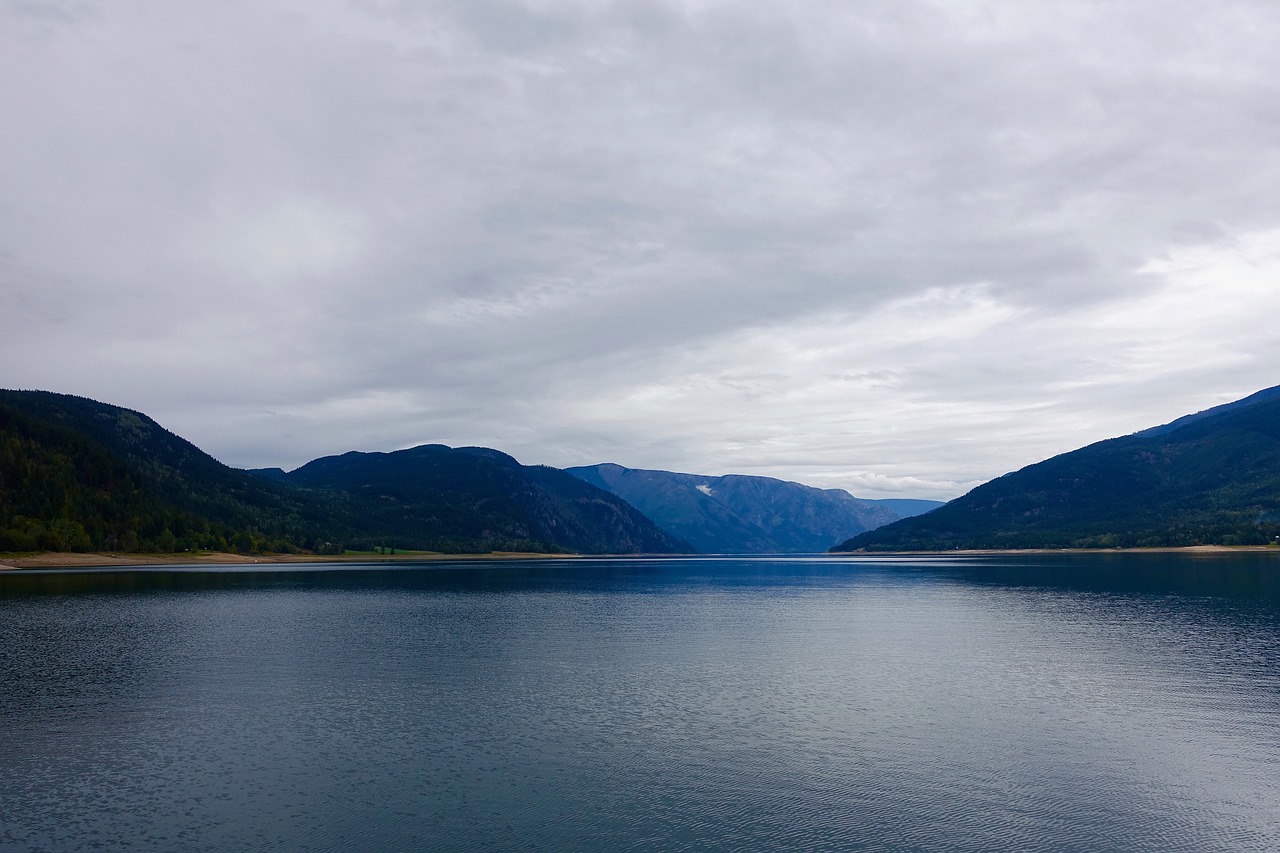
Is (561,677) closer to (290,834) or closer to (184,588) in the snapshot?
(290,834)

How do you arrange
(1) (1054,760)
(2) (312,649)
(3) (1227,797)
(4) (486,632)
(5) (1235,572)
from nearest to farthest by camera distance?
(3) (1227,797)
(1) (1054,760)
(2) (312,649)
(4) (486,632)
(5) (1235,572)

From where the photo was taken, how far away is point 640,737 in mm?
42531

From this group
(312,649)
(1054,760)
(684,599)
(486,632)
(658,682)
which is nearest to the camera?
(1054,760)

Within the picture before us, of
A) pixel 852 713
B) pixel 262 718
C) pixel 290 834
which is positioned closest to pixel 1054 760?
pixel 852 713

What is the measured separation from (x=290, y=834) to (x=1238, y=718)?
4850 cm

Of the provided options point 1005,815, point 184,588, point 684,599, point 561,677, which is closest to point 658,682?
point 561,677

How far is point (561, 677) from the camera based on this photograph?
60.4 meters

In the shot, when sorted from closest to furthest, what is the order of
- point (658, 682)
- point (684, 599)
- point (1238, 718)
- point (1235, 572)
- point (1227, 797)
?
point (1227, 797) < point (1238, 718) < point (658, 682) < point (684, 599) < point (1235, 572)

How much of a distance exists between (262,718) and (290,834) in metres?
19.7

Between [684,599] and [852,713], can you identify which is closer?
[852,713]

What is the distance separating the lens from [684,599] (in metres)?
144

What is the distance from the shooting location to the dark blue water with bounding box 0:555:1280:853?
1185 inches

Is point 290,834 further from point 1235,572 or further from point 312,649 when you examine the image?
point 1235,572

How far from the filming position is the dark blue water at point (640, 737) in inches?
1185
